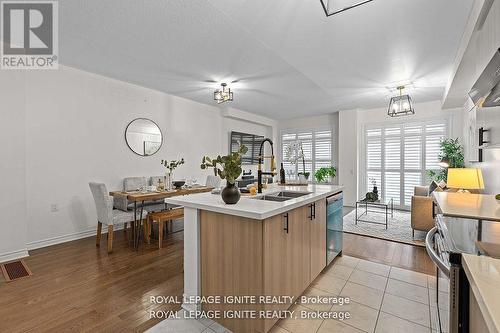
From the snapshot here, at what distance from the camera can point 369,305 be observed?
198 cm

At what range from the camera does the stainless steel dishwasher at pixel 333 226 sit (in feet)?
8.45

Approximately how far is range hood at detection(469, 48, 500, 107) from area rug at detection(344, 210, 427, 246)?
2.67 meters

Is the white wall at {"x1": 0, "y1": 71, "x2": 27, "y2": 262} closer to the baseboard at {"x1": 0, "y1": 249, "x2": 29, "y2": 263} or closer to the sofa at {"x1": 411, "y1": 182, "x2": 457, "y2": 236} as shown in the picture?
the baseboard at {"x1": 0, "y1": 249, "x2": 29, "y2": 263}

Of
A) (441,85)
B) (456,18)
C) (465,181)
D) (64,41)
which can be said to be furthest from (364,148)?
(64,41)

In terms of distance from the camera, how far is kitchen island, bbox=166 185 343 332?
1.53 meters

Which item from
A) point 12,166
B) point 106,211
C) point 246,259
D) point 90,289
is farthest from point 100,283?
point 12,166

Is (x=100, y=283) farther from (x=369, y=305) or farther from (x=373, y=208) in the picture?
(x=373, y=208)

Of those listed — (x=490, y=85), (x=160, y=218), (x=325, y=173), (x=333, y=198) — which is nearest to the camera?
(x=490, y=85)

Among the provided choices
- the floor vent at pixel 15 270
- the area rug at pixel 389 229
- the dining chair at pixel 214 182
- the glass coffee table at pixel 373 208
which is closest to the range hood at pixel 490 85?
the area rug at pixel 389 229

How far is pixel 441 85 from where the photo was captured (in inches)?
169

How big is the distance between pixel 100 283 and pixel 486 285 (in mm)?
2869

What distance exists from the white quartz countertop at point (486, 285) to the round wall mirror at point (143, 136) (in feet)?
15.3

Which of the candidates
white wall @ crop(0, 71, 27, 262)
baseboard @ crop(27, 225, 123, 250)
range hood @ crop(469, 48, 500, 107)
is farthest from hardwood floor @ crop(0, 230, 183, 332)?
range hood @ crop(469, 48, 500, 107)

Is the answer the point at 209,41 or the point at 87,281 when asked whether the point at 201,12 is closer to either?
the point at 209,41
